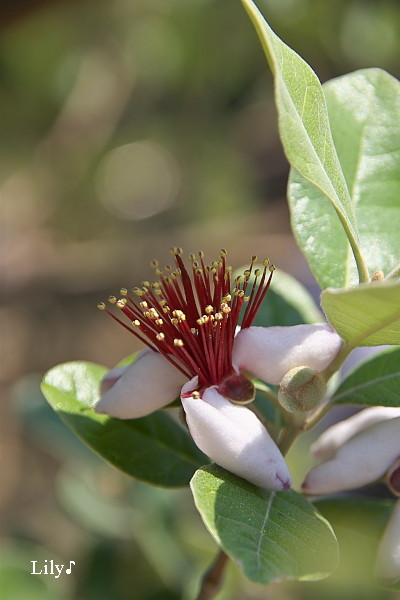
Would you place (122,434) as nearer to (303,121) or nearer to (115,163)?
(303,121)

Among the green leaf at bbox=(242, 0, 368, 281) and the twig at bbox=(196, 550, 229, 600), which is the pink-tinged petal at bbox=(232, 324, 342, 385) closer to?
the green leaf at bbox=(242, 0, 368, 281)

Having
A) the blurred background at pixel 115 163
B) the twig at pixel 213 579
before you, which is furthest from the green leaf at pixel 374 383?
the blurred background at pixel 115 163

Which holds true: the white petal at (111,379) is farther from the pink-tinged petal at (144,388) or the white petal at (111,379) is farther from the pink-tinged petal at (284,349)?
the pink-tinged petal at (284,349)

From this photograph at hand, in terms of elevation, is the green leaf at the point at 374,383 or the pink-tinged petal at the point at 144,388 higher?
the pink-tinged petal at the point at 144,388

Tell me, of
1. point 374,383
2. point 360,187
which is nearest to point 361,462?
point 374,383

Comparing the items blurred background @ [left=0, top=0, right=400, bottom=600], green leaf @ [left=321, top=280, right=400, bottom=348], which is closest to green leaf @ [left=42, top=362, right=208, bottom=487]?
green leaf @ [left=321, top=280, right=400, bottom=348]

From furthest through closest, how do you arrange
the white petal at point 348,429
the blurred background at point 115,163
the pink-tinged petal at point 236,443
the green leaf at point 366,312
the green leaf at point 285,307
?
the blurred background at point 115,163, the green leaf at point 285,307, the white petal at point 348,429, the pink-tinged petal at point 236,443, the green leaf at point 366,312

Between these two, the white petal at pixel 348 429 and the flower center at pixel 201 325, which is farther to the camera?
the white petal at pixel 348 429
